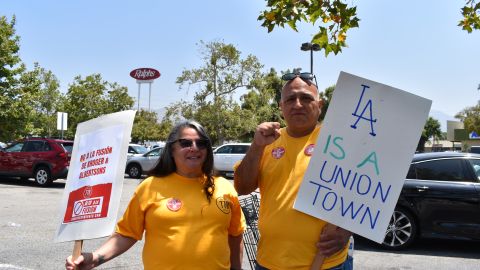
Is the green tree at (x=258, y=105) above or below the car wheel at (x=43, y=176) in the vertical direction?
above

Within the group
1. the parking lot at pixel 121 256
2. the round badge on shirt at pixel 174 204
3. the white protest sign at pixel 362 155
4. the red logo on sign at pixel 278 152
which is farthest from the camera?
the parking lot at pixel 121 256

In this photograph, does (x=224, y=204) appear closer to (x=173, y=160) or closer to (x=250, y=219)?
(x=173, y=160)

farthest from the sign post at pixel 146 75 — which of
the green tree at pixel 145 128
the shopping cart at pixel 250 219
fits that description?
the shopping cart at pixel 250 219

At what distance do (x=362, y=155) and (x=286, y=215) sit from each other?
0.49m

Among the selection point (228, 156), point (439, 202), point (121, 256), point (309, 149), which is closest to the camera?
point (309, 149)

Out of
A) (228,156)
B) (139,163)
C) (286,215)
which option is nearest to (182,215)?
(286,215)

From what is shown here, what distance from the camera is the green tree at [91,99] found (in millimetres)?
42594

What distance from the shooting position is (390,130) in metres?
2.29

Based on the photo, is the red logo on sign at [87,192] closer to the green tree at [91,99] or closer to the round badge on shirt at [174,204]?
the round badge on shirt at [174,204]

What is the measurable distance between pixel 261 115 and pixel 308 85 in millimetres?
31333

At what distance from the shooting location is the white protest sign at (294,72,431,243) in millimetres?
2260

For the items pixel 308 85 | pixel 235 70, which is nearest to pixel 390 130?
pixel 308 85

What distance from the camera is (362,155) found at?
91.2 inches

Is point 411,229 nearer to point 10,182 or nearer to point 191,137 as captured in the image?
point 191,137
